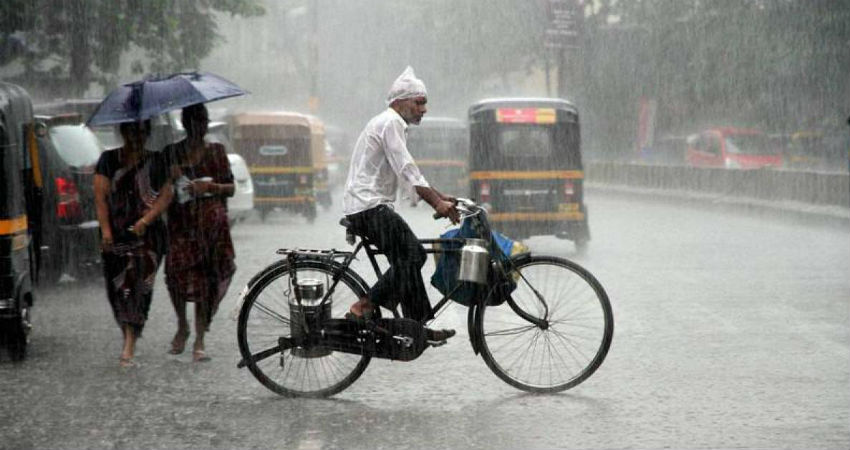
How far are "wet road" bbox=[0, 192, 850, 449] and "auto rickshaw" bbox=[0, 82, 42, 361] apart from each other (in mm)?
231

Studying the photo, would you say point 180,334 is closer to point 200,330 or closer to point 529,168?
point 200,330

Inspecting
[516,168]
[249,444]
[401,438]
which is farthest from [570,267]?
[516,168]

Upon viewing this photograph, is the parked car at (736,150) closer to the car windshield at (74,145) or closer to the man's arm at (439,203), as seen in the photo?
the car windshield at (74,145)

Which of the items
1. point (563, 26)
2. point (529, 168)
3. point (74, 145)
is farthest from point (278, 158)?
point (563, 26)

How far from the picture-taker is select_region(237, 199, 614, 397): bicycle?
23.1 feet

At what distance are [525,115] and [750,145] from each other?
62.5 ft

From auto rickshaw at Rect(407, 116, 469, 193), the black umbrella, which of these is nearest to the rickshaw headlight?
the black umbrella

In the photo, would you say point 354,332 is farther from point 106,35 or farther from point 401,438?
point 106,35

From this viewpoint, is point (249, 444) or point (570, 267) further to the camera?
point (570, 267)

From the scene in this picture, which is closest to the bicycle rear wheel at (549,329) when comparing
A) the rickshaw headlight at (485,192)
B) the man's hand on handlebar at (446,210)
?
the man's hand on handlebar at (446,210)

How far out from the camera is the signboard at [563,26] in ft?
127

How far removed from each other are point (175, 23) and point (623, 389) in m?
20.1

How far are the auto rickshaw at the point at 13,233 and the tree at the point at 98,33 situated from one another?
50.9 ft

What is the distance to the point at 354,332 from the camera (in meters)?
7.05
